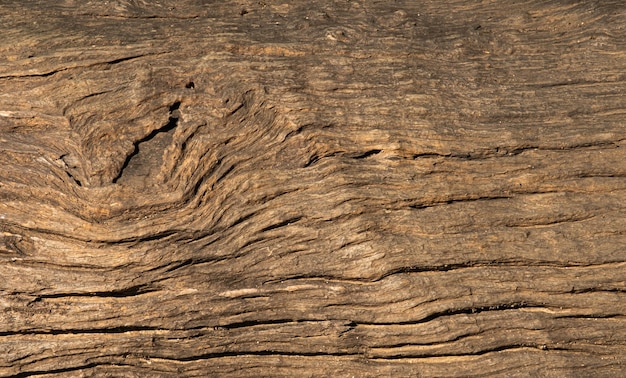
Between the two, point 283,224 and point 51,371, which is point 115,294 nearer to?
point 51,371

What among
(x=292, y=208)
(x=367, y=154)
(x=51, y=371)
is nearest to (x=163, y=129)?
(x=292, y=208)

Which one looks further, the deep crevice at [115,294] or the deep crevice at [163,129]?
the deep crevice at [163,129]

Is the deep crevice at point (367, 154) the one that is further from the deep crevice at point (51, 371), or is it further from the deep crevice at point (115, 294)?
the deep crevice at point (51, 371)

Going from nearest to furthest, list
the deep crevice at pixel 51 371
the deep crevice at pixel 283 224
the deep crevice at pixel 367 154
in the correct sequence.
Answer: the deep crevice at pixel 51 371 → the deep crevice at pixel 283 224 → the deep crevice at pixel 367 154

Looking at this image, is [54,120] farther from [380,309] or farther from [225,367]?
[380,309]

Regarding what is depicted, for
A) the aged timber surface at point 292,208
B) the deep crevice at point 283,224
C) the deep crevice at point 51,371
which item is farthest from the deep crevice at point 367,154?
the deep crevice at point 51,371

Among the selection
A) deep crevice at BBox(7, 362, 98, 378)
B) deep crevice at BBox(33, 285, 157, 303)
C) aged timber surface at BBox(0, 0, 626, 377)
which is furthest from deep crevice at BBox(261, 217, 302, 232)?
deep crevice at BBox(7, 362, 98, 378)

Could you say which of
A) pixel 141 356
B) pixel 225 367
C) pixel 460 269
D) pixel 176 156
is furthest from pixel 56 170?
pixel 460 269

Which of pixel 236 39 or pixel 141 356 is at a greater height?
pixel 236 39
